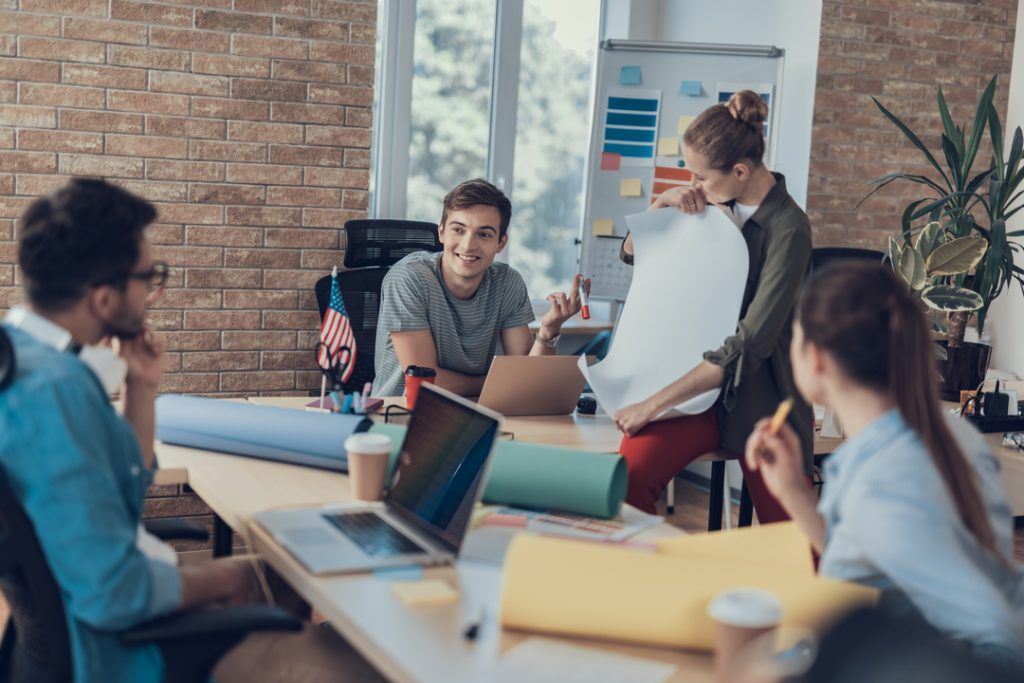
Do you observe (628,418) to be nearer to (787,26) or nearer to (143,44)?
(143,44)

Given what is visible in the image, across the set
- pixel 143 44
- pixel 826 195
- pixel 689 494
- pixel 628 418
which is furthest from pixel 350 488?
pixel 826 195

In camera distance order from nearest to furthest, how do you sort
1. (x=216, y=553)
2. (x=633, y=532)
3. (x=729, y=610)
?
1. (x=729, y=610)
2. (x=633, y=532)
3. (x=216, y=553)

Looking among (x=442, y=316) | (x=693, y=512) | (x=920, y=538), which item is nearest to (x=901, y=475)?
(x=920, y=538)

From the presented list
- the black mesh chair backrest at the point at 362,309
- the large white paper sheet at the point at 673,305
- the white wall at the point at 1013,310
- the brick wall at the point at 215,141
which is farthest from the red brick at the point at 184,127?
the white wall at the point at 1013,310

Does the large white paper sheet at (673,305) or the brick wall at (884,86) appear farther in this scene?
the brick wall at (884,86)

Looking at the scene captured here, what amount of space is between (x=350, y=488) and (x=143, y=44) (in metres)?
2.38

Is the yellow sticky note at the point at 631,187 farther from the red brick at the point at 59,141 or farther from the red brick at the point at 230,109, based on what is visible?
the red brick at the point at 59,141

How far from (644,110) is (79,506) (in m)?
4.34

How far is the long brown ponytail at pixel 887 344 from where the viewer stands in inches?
52.9

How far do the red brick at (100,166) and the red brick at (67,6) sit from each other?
0.49 meters

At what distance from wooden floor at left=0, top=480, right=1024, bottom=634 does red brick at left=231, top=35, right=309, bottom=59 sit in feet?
7.75

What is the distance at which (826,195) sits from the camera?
208 inches

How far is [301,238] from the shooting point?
13.4 feet

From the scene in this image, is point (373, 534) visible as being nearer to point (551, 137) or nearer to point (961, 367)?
point (961, 367)
